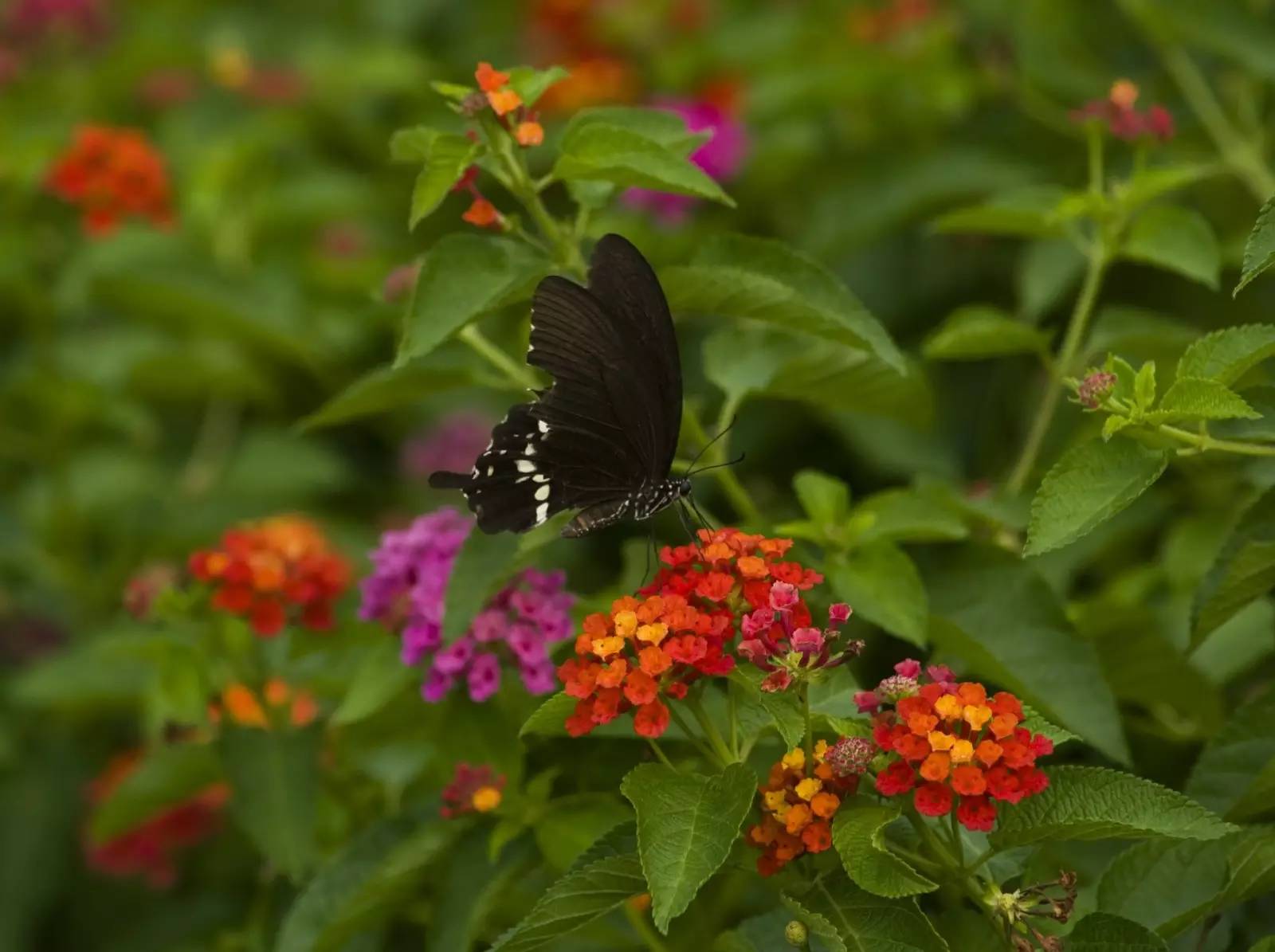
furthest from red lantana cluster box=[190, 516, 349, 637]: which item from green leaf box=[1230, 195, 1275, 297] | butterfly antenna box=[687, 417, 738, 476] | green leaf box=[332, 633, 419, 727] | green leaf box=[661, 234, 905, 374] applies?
green leaf box=[1230, 195, 1275, 297]

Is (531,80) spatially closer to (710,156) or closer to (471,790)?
(471,790)

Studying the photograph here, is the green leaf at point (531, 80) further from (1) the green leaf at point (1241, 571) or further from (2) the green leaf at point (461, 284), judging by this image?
(1) the green leaf at point (1241, 571)

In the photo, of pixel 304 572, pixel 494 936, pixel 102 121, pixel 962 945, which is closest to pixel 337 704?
pixel 304 572

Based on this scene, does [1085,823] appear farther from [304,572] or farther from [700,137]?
[304,572]

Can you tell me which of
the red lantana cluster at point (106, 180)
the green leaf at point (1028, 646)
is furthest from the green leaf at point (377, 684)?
the red lantana cluster at point (106, 180)

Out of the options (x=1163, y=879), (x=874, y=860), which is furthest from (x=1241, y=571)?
(x=874, y=860)

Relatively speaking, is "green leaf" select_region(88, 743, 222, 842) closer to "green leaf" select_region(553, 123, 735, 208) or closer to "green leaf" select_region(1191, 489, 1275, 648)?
"green leaf" select_region(553, 123, 735, 208)
